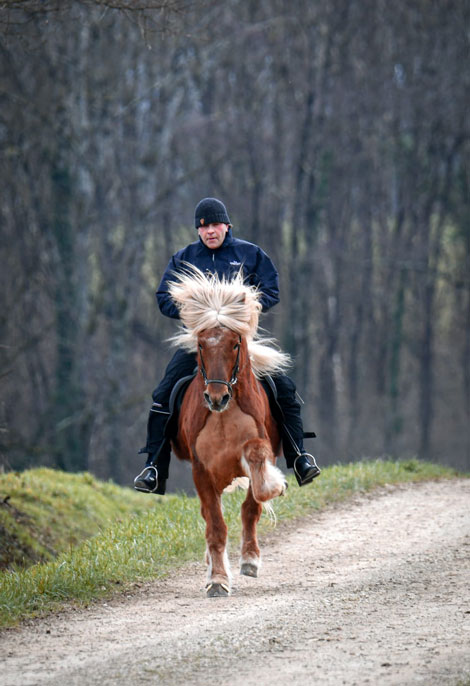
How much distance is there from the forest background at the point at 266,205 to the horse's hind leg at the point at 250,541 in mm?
14456

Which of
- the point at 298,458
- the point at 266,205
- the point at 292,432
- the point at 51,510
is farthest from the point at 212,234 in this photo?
the point at 266,205

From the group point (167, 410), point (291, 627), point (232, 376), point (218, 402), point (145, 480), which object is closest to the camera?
point (291, 627)

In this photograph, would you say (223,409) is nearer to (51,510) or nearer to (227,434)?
(227,434)

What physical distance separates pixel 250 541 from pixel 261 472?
3.19 feet

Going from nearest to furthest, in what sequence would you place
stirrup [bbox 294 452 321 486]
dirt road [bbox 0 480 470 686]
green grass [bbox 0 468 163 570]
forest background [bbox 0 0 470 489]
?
dirt road [bbox 0 480 470 686] < stirrup [bbox 294 452 321 486] < green grass [bbox 0 468 163 570] < forest background [bbox 0 0 470 489]

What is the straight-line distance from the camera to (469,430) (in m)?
32.9

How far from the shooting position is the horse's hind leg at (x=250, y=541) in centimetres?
835

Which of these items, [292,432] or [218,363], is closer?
[218,363]

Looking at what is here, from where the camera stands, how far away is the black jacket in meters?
8.88

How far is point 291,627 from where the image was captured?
264 inches

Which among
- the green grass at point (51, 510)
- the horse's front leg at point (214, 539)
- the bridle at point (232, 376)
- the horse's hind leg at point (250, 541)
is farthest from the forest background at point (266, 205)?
the bridle at point (232, 376)

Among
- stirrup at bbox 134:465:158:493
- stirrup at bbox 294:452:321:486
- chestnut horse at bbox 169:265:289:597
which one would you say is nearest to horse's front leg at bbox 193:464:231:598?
chestnut horse at bbox 169:265:289:597

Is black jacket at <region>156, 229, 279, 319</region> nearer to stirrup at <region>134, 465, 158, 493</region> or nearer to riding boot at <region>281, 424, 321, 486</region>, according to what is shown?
riding boot at <region>281, 424, 321, 486</region>

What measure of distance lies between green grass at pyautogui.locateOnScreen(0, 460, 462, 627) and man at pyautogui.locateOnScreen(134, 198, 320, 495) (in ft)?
2.39
